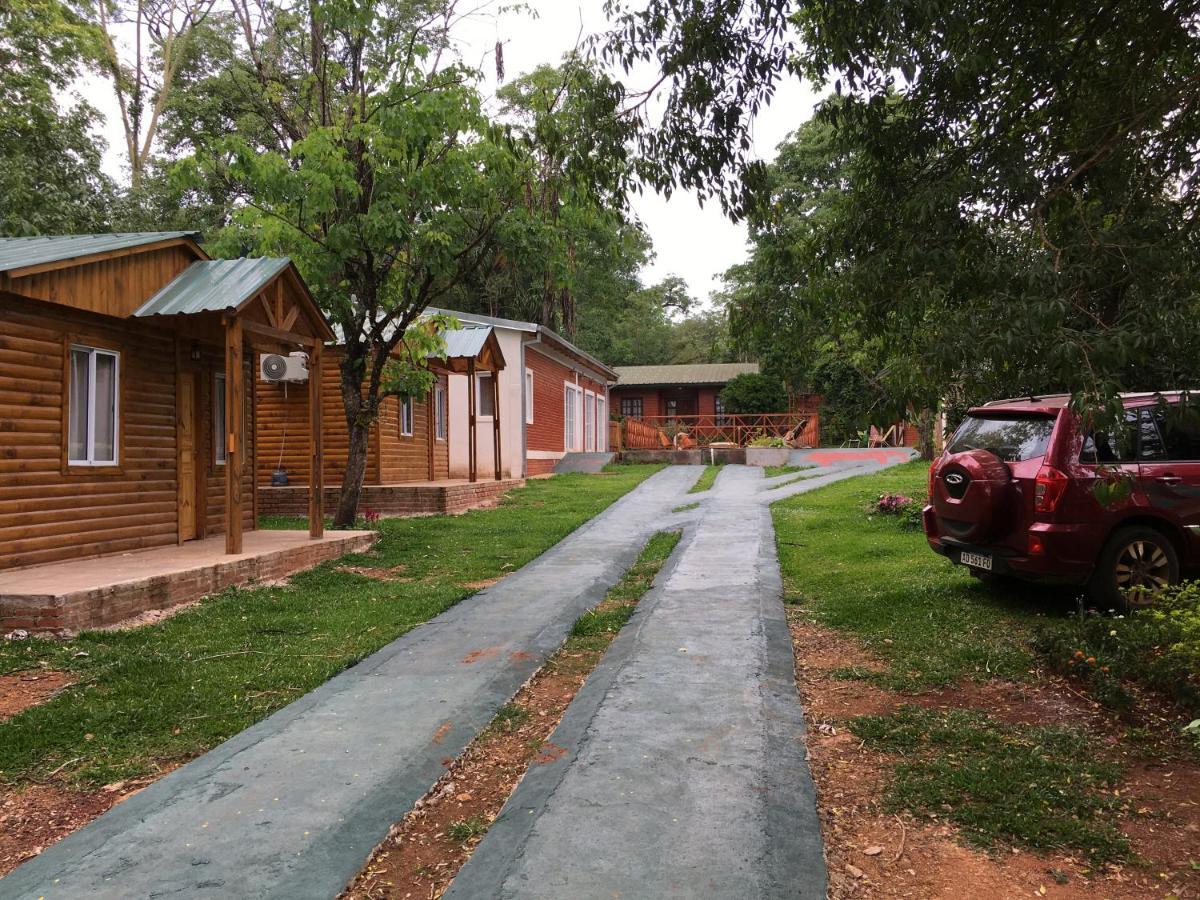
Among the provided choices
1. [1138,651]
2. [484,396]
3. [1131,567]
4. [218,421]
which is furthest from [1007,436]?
[484,396]

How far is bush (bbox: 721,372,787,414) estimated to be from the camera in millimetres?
32219

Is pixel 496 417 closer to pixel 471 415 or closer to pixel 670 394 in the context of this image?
pixel 471 415

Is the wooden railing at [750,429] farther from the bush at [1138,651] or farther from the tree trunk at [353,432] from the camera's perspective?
the bush at [1138,651]

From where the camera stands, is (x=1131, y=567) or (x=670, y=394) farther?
(x=670, y=394)

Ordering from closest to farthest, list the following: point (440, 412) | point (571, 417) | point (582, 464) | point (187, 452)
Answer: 1. point (187, 452)
2. point (440, 412)
3. point (582, 464)
4. point (571, 417)

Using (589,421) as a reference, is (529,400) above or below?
above

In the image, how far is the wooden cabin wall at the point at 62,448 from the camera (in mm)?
7629

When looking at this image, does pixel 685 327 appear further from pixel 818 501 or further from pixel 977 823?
pixel 977 823

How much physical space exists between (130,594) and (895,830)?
627 cm

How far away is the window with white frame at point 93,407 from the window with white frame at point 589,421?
2085cm

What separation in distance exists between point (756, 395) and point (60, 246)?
86.6ft

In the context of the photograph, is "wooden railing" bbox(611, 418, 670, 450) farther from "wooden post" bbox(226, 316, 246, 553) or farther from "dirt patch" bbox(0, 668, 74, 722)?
"dirt patch" bbox(0, 668, 74, 722)

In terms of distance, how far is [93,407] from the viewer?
865 centimetres

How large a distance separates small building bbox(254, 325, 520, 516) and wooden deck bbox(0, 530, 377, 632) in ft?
15.7
